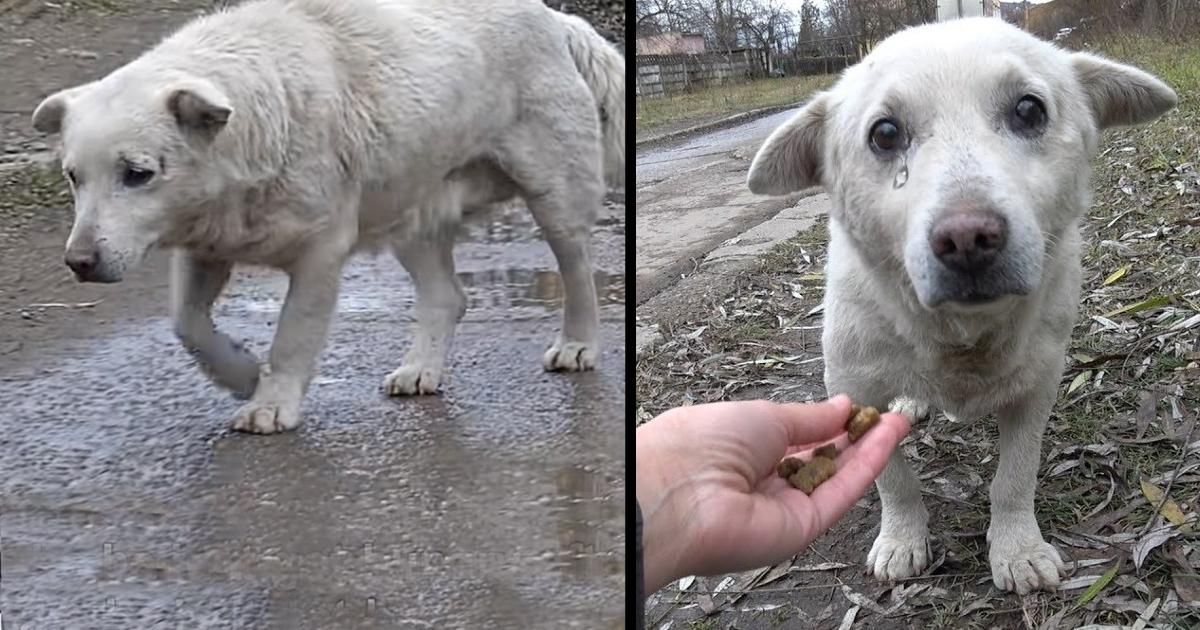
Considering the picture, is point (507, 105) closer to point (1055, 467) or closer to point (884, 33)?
point (884, 33)

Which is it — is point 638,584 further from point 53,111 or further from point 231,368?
point 53,111

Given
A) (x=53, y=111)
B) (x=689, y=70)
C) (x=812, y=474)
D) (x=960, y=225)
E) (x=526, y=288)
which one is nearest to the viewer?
(x=53, y=111)

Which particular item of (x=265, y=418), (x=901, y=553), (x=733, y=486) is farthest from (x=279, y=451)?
(x=901, y=553)

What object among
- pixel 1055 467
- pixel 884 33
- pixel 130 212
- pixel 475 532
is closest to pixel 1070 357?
pixel 1055 467

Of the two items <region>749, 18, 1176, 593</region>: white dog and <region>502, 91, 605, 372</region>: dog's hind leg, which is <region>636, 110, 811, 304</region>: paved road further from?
<region>502, 91, 605, 372</region>: dog's hind leg

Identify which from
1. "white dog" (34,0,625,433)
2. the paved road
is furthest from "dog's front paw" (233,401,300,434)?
the paved road

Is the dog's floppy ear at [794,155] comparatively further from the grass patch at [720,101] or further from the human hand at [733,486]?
the human hand at [733,486]
